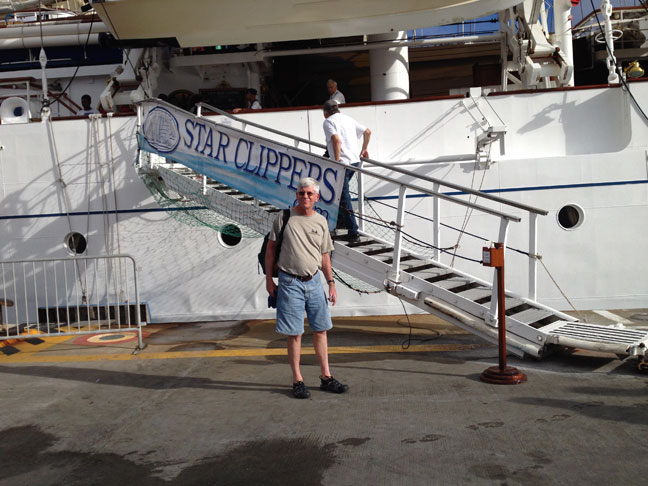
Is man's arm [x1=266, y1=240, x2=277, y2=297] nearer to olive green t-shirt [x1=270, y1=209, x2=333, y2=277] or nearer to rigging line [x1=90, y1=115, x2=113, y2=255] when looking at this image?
olive green t-shirt [x1=270, y1=209, x2=333, y2=277]

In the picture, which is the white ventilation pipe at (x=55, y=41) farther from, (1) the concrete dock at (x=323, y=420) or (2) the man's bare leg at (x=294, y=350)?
(2) the man's bare leg at (x=294, y=350)

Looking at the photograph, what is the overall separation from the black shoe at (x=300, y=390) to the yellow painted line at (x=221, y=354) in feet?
5.41

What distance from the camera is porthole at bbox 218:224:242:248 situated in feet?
30.8

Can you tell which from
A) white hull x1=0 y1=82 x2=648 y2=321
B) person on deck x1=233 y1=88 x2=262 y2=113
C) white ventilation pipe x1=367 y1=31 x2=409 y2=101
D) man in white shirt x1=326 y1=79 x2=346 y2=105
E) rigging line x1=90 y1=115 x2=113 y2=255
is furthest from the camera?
white ventilation pipe x1=367 y1=31 x2=409 y2=101

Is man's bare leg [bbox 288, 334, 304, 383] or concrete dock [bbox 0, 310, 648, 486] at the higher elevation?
man's bare leg [bbox 288, 334, 304, 383]

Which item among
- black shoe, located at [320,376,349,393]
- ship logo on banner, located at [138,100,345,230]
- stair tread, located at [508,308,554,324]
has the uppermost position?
ship logo on banner, located at [138,100,345,230]

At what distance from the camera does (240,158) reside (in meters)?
7.45

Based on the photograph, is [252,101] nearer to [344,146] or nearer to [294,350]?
[344,146]

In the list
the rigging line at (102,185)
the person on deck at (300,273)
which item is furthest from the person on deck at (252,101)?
the person on deck at (300,273)

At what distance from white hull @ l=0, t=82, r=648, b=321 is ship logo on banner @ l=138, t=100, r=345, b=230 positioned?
1.49 meters

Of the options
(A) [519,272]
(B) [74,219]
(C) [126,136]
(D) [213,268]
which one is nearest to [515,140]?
(A) [519,272]

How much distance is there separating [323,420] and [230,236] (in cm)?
552

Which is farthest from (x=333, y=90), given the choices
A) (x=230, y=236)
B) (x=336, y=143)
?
(x=230, y=236)

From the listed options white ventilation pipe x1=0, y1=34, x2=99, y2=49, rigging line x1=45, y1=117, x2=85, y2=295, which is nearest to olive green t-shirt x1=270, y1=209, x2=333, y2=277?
rigging line x1=45, y1=117, x2=85, y2=295
